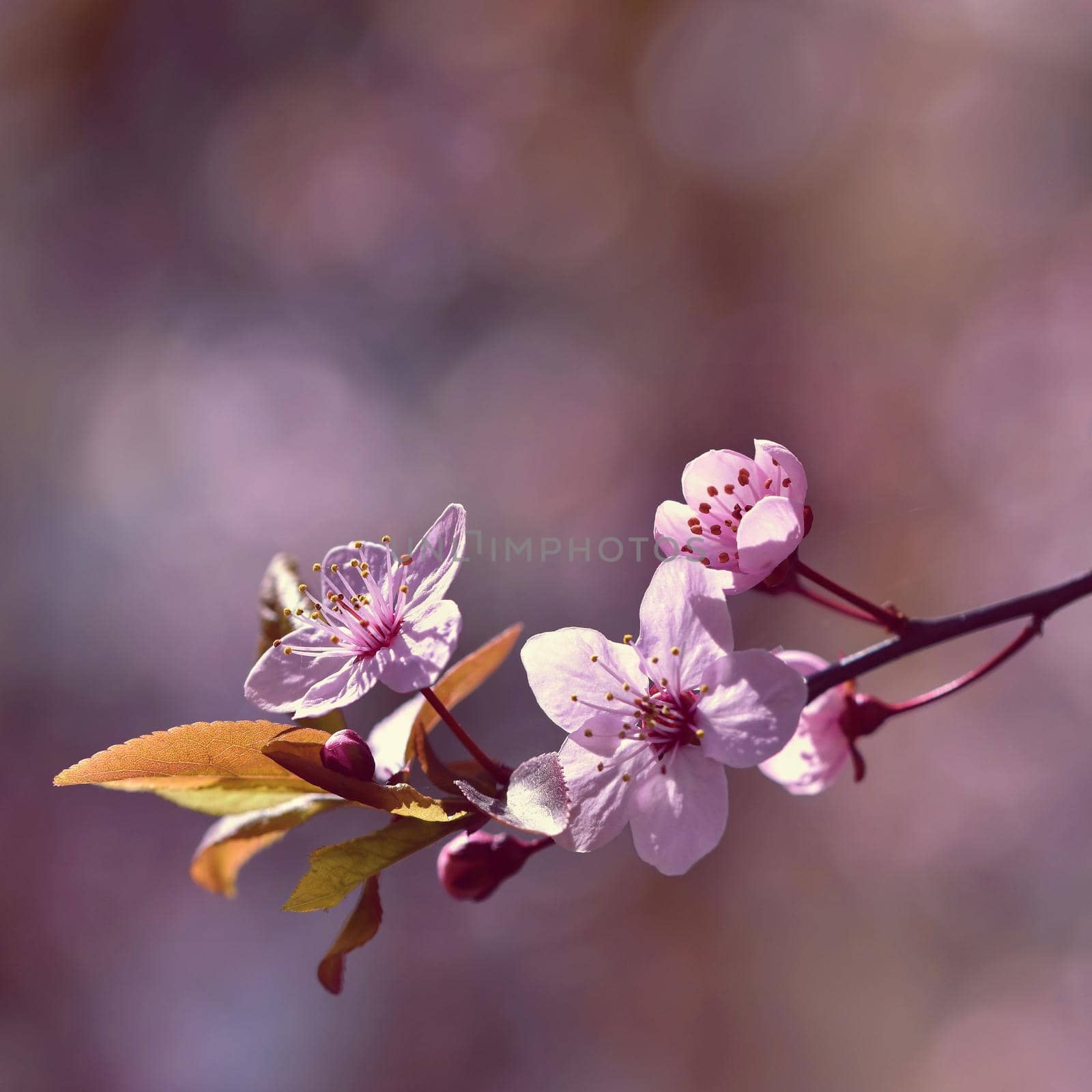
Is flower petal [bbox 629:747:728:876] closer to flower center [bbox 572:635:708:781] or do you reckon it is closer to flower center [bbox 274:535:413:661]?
flower center [bbox 572:635:708:781]

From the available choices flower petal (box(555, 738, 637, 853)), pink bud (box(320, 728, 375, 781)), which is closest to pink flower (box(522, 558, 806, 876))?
flower petal (box(555, 738, 637, 853))

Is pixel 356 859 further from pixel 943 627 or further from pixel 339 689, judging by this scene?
pixel 943 627

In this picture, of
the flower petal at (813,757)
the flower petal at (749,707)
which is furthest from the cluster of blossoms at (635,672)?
the flower petal at (813,757)

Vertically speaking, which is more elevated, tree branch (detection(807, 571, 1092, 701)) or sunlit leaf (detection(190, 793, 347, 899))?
tree branch (detection(807, 571, 1092, 701))

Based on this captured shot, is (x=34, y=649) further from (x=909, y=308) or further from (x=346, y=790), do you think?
(x=909, y=308)

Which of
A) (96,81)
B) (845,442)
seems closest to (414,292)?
(96,81)

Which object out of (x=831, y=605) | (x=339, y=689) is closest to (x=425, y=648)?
(x=339, y=689)

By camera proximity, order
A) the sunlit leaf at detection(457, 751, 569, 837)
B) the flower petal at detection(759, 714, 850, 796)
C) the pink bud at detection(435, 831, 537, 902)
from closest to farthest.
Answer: the sunlit leaf at detection(457, 751, 569, 837) → the pink bud at detection(435, 831, 537, 902) → the flower petal at detection(759, 714, 850, 796)
